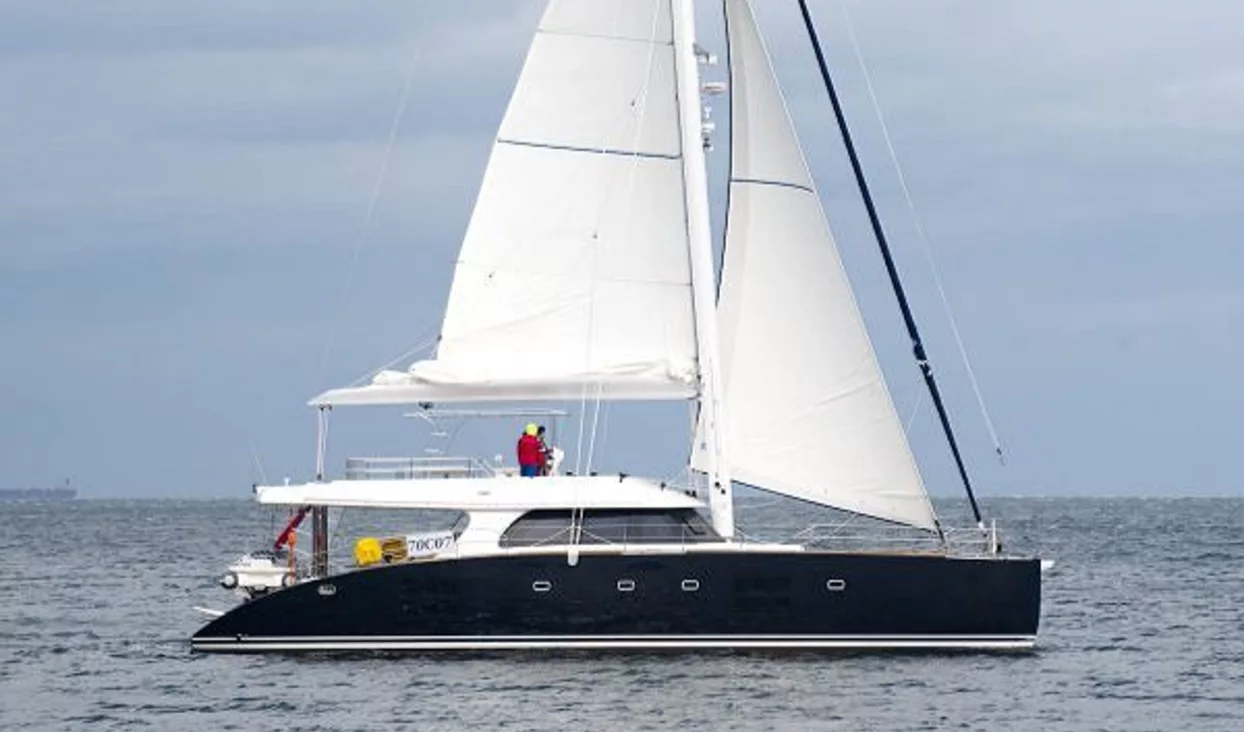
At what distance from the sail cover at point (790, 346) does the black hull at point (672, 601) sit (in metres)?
1.56

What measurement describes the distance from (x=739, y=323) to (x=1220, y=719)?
8.13 metres

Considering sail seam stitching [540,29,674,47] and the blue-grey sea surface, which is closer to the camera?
the blue-grey sea surface

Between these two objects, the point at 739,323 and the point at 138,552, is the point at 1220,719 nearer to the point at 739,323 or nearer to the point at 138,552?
the point at 739,323

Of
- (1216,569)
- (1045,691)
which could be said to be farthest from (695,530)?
(1216,569)

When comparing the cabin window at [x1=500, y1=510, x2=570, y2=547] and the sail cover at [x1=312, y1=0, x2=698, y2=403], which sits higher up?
the sail cover at [x1=312, y1=0, x2=698, y2=403]

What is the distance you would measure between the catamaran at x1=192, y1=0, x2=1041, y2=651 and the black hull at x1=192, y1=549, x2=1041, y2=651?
64 millimetres

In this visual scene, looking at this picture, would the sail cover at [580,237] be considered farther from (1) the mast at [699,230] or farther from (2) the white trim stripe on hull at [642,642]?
(2) the white trim stripe on hull at [642,642]

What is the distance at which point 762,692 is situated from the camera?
29625 mm

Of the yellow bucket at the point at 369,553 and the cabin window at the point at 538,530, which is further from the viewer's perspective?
the yellow bucket at the point at 369,553

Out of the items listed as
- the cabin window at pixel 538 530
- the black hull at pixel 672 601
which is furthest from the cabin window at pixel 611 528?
the black hull at pixel 672 601

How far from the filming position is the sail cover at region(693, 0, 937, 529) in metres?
33.3

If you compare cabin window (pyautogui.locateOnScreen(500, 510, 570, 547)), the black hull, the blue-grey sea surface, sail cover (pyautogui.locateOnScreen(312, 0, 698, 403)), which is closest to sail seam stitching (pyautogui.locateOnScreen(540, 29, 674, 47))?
sail cover (pyautogui.locateOnScreen(312, 0, 698, 403))

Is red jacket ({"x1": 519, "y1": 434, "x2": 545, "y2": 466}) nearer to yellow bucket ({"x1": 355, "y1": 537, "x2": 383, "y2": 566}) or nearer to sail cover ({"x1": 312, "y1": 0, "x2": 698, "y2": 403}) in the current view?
sail cover ({"x1": 312, "y1": 0, "x2": 698, "y2": 403})

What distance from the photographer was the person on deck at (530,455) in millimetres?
33438
